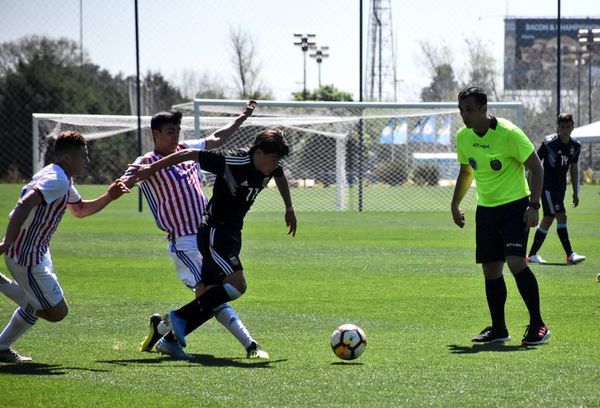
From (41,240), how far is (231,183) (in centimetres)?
147

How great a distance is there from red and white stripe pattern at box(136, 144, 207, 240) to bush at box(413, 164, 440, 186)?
28645 millimetres

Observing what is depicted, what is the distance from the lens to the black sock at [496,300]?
373 inches

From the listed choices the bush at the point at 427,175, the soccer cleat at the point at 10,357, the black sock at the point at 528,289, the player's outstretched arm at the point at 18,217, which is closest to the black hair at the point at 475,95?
the black sock at the point at 528,289

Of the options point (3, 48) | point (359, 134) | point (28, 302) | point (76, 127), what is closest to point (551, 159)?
point (28, 302)

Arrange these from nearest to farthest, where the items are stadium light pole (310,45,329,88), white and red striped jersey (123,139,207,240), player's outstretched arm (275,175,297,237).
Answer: player's outstretched arm (275,175,297,237), white and red striped jersey (123,139,207,240), stadium light pole (310,45,329,88)

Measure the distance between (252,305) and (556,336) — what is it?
392 centimetres

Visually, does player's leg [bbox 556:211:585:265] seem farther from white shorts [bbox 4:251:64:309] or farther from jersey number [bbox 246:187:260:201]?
white shorts [bbox 4:251:64:309]

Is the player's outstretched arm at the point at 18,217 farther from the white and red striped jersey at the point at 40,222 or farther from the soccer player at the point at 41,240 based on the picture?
the white and red striped jersey at the point at 40,222

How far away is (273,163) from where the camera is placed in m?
8.32

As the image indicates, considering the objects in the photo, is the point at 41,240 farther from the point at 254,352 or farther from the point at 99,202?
the point at 254,352

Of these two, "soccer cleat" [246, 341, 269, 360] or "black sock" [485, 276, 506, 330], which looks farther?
"black sock" [485, 276, 506, 330]

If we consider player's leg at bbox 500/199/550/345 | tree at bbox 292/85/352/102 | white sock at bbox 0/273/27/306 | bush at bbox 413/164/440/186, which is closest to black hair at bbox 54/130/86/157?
white sock at bbox 0/273/27/306

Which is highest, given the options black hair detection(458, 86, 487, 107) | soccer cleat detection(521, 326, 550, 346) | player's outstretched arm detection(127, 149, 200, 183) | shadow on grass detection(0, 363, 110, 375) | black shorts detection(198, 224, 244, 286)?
black hair detection(458, 86, 487, 107)

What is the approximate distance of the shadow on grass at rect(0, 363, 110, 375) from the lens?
780 centimetres
